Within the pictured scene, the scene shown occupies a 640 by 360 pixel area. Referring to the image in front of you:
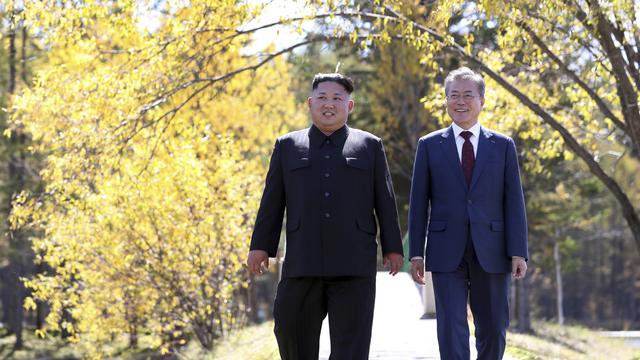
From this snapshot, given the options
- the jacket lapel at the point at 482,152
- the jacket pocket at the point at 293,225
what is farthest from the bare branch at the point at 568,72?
the jacket pocket at the point at 293,225

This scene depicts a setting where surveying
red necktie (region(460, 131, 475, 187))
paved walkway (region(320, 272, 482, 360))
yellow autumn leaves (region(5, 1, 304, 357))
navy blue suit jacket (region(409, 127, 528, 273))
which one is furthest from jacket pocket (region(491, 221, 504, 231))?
yellow autumn leaves (region(5, 1, 304, 357))

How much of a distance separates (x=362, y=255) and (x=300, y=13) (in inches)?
239

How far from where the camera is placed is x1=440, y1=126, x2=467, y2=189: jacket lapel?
6254 millimetres

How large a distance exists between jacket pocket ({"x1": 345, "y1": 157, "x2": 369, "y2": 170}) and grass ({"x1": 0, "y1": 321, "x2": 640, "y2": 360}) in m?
5.59

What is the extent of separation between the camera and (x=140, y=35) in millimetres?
12992

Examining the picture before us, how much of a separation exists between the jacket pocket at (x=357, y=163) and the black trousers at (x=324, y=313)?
0.57 meters

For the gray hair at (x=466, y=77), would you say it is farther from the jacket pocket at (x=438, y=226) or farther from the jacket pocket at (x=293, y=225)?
the jacket pocket at (x=293, y=225)

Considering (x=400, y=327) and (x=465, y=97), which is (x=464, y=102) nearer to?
(x=465, y=97)

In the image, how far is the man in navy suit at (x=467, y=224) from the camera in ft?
20.1

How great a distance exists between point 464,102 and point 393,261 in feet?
3.46

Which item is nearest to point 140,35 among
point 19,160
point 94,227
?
point 94,227

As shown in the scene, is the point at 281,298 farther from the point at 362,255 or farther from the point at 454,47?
the point at 454,47

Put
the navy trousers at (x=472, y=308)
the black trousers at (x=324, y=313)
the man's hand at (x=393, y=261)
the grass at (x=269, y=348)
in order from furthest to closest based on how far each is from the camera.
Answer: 1. the grass at (x=269, y=348)
2. the navy trousers at (x=472, y=308)
3. the man's hand at (x=393, y=261)
4. the black trousers at (x=324, y=313)

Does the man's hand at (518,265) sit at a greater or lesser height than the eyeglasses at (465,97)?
lesser
